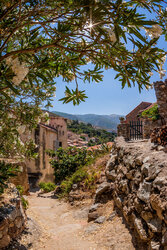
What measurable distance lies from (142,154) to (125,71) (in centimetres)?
251

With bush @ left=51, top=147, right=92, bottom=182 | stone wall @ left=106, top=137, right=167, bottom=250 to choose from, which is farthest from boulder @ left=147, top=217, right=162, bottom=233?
bush @ left=51, top=147, right=92, bottom=182

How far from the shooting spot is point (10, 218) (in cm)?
394

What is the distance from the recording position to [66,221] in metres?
6.00

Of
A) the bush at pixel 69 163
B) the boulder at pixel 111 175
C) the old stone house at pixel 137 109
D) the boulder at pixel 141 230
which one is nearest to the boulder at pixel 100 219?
the boulder at pixel 111 175

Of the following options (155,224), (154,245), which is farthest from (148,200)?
(154,245)

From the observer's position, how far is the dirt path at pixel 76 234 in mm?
3918

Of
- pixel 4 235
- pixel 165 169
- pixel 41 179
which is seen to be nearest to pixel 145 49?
pixel 165 169

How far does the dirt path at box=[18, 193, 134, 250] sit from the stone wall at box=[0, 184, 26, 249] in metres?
0.29

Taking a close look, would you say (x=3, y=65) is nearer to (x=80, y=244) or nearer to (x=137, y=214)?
(x=137, y=214)

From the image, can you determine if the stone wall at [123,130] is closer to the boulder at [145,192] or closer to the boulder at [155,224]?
the boulder at [145,192]

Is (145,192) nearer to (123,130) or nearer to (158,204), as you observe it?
(158,204)

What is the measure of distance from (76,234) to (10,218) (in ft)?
5.96

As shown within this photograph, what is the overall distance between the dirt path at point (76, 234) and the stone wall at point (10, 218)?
0.29m

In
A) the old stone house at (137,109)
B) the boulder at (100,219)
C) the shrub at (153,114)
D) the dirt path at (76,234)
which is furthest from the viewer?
the old stone house at (137,109)
